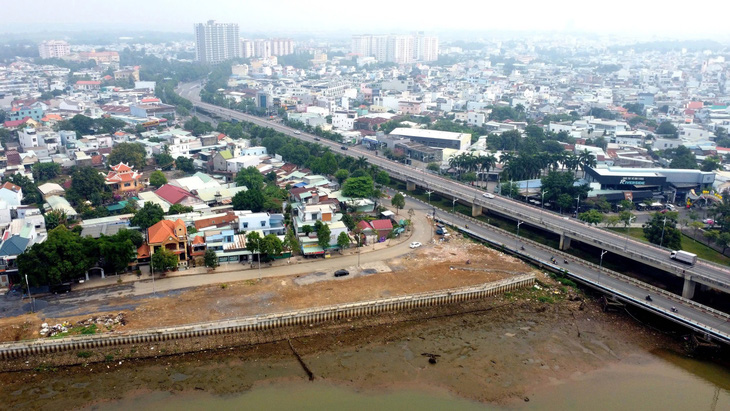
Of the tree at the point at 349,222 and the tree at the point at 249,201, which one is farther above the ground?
the tree at the point at 249,201

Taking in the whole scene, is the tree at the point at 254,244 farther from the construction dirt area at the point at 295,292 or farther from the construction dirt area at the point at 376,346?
the construction dirt area at the point at 376,346

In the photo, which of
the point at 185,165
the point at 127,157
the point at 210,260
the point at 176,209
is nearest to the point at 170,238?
the point at 210,260

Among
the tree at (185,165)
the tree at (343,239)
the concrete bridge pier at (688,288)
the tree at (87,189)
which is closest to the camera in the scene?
the concrete bridge pier at (688,288)

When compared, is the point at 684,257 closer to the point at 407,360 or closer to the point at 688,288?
the point at 688,288

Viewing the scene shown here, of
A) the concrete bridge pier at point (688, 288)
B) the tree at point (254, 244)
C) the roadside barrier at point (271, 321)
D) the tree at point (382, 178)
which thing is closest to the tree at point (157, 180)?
the tree at point (382, 178)

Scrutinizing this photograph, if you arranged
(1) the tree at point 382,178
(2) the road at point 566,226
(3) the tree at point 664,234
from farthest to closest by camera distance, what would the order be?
(1) the tree at point 382,178, (3) the tree at point 664,234, (2) the road at point 566,226

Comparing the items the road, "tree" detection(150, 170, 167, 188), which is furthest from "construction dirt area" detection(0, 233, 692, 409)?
"tree" detection(150, 170, 167, 188)

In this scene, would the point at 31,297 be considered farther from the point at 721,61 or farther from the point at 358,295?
the point at 721,61

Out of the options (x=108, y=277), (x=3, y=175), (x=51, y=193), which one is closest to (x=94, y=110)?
(x=3, y=175)
